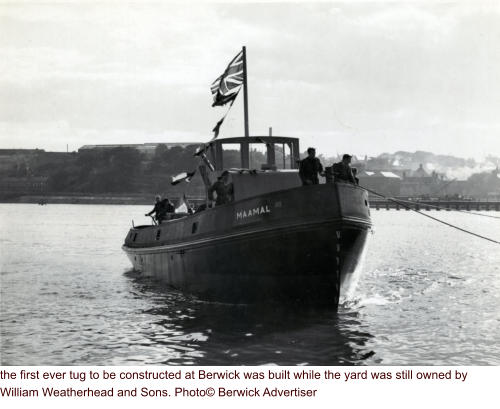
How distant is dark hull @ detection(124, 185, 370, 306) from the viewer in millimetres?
12859

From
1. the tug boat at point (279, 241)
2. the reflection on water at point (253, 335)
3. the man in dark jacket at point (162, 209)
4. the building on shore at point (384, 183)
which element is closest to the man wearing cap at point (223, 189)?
the tug boat at point (279, 241)

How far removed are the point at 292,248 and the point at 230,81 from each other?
6.03 meters

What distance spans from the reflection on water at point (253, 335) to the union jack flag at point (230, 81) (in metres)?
6.16

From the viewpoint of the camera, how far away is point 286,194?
43.0 ft

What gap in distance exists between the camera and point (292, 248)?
13.1m

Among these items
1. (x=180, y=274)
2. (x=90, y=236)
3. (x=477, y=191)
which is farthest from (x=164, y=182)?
(x=180, y=274)

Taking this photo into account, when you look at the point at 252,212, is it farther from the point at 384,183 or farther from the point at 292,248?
the point at 384,183

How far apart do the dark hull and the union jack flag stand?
3.79 meters

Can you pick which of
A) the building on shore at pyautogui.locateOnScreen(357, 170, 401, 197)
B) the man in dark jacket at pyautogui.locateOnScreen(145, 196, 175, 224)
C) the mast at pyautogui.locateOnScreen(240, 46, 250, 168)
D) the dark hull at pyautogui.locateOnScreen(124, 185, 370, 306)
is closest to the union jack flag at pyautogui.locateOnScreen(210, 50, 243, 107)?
the mast at pyautogui.locateOnScreen(240, 46, 250, 168)

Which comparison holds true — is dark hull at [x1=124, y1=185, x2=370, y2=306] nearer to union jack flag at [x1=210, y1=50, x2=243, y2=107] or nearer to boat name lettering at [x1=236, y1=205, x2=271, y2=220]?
boat name lettering at [x1=236, y1=205, x2=271, y2=220]

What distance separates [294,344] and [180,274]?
662 centimetres

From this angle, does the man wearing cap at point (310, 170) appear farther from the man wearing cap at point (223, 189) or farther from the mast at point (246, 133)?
the mast at point (246, 133)

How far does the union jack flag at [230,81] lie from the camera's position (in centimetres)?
1633
